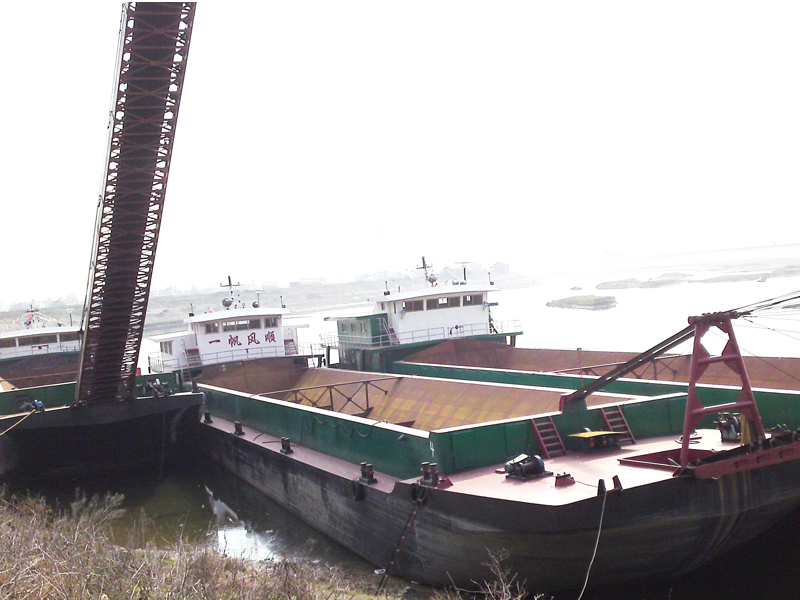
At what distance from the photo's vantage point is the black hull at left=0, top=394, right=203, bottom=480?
1606 centimetres

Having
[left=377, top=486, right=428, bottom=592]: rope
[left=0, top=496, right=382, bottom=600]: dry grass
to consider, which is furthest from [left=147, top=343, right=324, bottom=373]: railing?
[left=377, top=486, right=428, bottom=592]: rope

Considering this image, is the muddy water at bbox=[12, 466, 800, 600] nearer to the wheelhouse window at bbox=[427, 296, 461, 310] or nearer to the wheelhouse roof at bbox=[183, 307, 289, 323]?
the wheelhouse roof at bbox=[183, 307, 289, 323]

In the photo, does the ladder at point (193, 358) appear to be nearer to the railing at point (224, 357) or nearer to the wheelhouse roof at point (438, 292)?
the railing at point (224, 357)

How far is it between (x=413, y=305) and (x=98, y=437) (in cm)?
1144

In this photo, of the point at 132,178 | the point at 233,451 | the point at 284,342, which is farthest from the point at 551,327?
the point at 132,178

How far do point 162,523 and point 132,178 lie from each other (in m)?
6.97

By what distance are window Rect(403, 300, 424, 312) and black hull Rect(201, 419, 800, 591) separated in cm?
1488

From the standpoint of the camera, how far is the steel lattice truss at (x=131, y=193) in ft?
35.3

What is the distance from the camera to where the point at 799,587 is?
28.9 feet

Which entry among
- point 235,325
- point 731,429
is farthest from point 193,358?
point 731,429

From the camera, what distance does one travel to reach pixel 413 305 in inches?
965

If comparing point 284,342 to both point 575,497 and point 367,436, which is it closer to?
point 367,436

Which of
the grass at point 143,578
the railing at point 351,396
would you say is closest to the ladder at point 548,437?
the grass at point 143,578

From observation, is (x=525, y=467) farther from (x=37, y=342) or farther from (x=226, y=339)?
(x=37, y=342)
